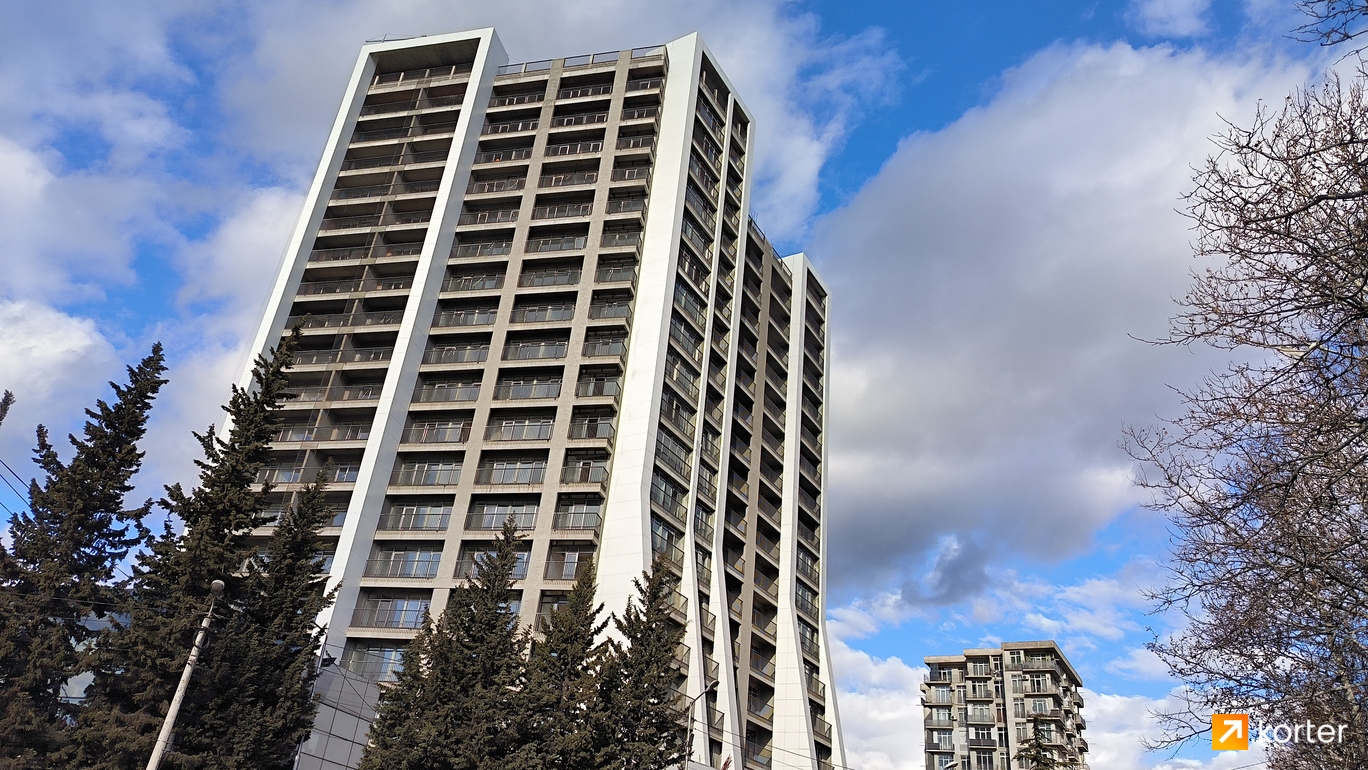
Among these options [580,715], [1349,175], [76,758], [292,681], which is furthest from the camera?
[580,715]

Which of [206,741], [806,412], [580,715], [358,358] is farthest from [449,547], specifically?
[806,412]

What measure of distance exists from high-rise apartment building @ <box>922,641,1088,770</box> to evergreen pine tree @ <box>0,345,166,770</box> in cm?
8008

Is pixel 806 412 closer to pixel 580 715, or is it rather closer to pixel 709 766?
pixel 709 766

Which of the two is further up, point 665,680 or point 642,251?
point 642,251

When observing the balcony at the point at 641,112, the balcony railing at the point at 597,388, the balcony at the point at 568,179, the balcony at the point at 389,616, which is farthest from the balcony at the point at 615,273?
the balcony at the point at 389,616

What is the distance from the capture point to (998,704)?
91.1 meters

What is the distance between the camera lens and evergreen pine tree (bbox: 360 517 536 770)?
90.6 ft

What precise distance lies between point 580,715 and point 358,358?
107 feet

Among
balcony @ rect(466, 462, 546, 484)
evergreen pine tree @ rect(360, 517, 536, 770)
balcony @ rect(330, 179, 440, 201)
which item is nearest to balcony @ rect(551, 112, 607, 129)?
balcony @ rect(330, 179, 440, 201)

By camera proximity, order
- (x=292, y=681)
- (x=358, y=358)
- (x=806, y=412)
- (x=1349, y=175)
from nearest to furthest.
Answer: (x=1349, y=175) < (x=292, y=681) < (x=358, y=358) < (x=806, y=412)

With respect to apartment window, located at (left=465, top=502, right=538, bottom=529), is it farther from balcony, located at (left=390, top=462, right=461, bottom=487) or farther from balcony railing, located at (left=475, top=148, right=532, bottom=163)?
balcony railing, located at (left=475, top=148, right=532, bottom=163)

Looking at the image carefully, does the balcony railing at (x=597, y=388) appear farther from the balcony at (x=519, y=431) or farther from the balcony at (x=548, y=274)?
the balcony at (x=548, y=274)

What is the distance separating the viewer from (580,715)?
29953mm

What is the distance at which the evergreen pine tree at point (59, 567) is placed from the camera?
83.7ft
